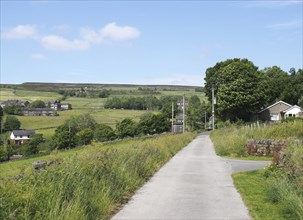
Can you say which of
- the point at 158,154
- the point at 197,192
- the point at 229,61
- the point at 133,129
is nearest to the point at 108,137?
the point at 133,129

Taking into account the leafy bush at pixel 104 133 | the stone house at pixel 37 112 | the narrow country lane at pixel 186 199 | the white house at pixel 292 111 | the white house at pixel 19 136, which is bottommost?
the white house at pixel 19 136

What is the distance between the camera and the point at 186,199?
11.3 metres

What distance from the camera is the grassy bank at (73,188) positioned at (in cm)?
660

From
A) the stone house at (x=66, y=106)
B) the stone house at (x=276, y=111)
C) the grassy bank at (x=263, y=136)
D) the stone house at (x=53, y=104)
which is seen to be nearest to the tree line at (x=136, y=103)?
the stone house at (x=66, y=106)

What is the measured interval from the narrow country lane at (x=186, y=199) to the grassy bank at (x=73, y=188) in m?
0.47

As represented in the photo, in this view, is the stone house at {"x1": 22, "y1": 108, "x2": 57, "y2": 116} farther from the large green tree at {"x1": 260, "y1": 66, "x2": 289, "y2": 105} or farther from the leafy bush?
the large green tree at {"x1": 260, "y1": 66, "x2": 289, "y2": 105}

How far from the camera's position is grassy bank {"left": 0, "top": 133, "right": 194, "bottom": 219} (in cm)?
660

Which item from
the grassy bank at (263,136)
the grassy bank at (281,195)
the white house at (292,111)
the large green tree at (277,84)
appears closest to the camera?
the grassy bank at (281,195)

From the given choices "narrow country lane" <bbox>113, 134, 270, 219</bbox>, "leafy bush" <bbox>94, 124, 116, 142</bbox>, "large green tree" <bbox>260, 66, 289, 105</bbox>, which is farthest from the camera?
"leafy bush" <bbox>94, 124, 116, 142</bbox>

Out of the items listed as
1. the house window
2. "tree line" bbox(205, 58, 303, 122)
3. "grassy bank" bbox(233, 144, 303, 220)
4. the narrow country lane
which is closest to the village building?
"tree line" bbox(205, 58, 303, 122)

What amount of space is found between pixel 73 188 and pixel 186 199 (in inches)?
149

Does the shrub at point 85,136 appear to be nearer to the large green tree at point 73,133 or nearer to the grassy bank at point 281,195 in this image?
the large green tree at point 73,133

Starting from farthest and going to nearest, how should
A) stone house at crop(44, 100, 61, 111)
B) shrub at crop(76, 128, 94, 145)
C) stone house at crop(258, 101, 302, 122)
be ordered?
stone house at crop(44, 100, 61, 111)
shrub at crop(76, 128, 94, 145)
stone house at crop(258, 101, 302, 122)

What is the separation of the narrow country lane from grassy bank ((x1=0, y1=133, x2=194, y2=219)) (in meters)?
0.47
